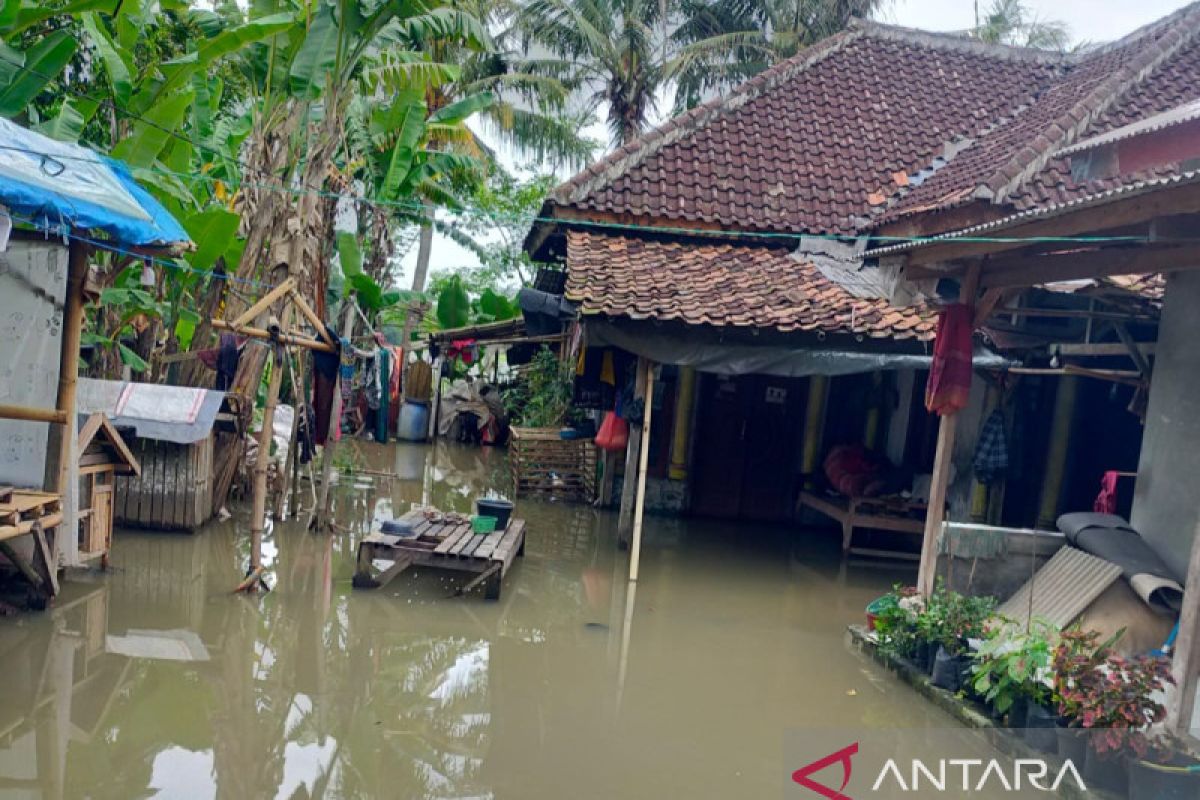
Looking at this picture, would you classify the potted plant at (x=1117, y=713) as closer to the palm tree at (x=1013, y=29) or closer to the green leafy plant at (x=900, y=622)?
the green leafy plant at (x=900, y=622)

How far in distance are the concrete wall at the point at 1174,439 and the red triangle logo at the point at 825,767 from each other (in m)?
2.83

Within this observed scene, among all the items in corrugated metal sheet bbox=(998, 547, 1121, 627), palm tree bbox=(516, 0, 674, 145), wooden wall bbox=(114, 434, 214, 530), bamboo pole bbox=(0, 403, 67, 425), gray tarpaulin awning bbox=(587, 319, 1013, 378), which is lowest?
wooden wall bbox=(114, 434, 214, 530)

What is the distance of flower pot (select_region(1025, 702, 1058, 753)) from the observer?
16.6ft

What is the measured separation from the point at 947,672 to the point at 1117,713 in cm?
157

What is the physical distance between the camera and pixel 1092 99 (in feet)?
31.7

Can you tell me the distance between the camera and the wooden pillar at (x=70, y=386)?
631 centimetres

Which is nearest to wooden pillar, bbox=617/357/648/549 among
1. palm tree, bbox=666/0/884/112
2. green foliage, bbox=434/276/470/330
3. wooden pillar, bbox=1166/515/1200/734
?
wooden pillar, bbox=1166/515/1200/734

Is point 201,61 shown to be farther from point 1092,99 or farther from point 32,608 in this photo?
point 1092,99

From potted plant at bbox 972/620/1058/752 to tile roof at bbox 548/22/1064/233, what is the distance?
632cm

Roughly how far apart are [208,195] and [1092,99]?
34.4ft

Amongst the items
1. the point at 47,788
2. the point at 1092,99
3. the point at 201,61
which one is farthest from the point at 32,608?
the point at 1092,99

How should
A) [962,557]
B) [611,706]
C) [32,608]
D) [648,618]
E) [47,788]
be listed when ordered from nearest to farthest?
[47,788], [611,706], [32,608], [962,557], [648,618]

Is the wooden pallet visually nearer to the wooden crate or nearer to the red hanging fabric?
the red hanging fabric

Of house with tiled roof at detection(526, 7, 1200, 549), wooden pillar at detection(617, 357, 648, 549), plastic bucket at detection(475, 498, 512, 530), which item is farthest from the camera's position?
wooden pillar at detection(617, 357, 648, 549)
